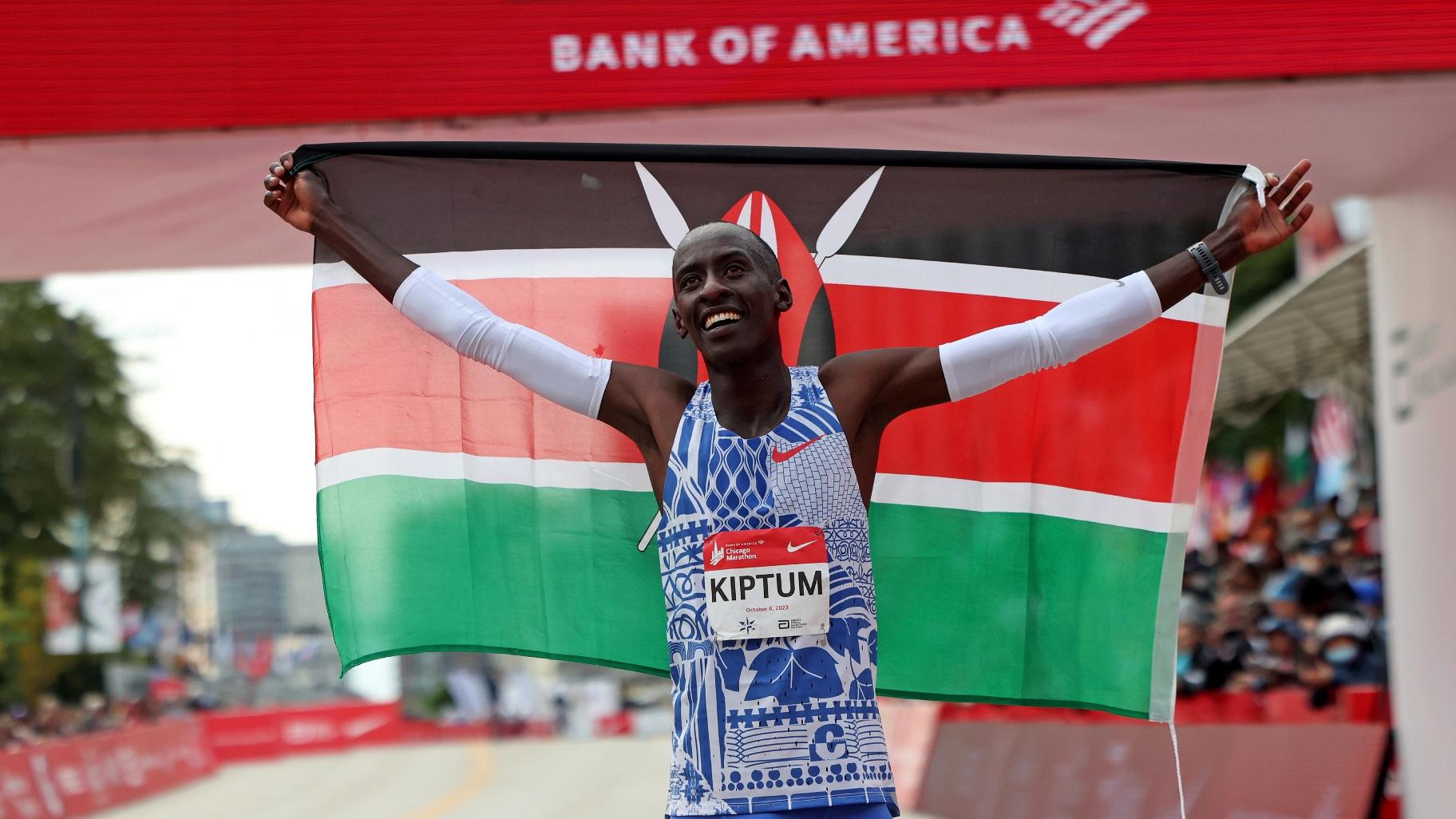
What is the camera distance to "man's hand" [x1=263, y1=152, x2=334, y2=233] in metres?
4.10

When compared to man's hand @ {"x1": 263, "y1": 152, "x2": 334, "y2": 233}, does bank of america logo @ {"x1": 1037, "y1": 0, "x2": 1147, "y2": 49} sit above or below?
above

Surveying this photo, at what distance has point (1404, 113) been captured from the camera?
6168mm

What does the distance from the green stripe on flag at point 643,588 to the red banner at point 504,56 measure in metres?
1.82

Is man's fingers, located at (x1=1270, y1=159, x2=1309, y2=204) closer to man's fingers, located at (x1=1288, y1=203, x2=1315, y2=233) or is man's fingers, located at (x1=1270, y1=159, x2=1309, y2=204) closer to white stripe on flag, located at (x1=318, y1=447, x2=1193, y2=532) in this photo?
man's fingers, located at (x1=1288, y1=203, x2=1315, y2=233)

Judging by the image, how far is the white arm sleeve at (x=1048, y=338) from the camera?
371cm

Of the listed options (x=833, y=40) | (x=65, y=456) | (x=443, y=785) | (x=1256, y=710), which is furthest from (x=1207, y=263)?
(x=65, y=456)

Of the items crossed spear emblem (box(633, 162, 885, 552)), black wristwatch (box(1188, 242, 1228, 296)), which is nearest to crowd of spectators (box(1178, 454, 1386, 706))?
crossed spear emblem (box(633, 162, 885, 552))

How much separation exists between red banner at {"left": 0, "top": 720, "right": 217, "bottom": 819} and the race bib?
12.8m

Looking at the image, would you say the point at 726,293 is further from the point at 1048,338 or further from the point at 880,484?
the point at 880,484

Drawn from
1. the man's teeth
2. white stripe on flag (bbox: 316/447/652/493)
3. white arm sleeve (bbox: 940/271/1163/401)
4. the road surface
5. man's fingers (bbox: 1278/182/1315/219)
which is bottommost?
the road surface

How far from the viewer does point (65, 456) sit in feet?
120

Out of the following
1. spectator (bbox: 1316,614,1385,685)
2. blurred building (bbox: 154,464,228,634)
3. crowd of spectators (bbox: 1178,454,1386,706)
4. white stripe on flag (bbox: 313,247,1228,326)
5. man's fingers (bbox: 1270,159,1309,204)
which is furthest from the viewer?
blurred building (bbox: 154,464,228,634)

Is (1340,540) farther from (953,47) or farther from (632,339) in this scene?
(632,339)

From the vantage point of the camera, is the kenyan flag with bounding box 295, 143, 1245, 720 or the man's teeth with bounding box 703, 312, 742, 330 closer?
the man's teeth with bounding box 703, 312, 742, 330
